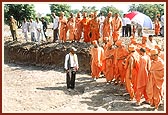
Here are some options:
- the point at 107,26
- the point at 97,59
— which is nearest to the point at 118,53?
the point at 97,59

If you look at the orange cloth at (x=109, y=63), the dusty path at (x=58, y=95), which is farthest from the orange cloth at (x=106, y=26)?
the orange cloth at (x=109, y=63)

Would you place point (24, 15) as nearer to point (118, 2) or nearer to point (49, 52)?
point (49, 52)

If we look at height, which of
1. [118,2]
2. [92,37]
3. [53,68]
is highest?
[118,2]

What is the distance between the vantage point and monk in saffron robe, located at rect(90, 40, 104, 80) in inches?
524

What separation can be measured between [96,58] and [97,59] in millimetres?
48

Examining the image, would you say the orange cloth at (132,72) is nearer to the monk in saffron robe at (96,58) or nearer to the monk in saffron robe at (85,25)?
the monk in saffron robe at (96,58)

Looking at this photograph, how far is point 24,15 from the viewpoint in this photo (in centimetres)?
2542

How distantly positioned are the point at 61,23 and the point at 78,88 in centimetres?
455

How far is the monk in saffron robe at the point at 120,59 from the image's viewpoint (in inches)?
488

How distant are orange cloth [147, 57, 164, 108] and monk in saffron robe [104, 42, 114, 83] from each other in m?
2.95

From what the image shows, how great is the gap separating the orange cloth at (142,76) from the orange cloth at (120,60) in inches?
82.6

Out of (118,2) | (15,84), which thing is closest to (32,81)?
(15,84)

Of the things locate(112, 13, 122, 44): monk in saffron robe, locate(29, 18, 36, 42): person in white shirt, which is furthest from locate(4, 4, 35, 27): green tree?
locate(112, 13, 122, 44): monk in saffron robe

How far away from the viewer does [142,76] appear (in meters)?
10.2
